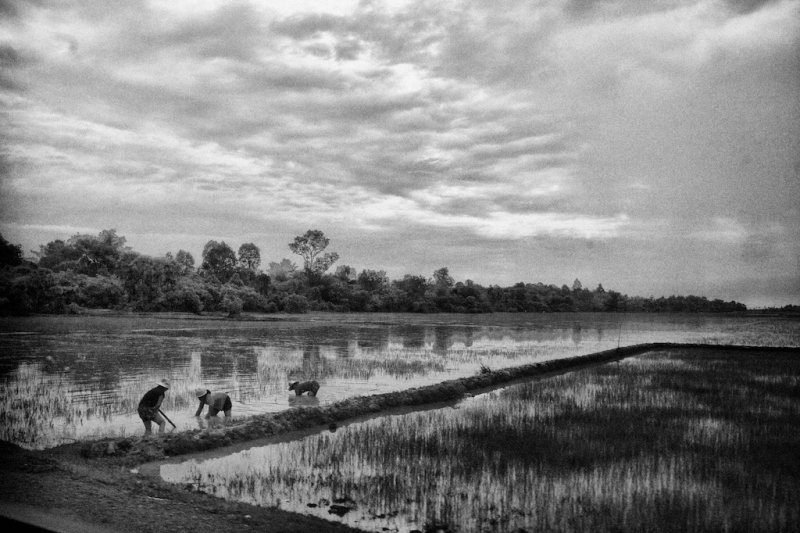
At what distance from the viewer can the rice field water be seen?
498 cm

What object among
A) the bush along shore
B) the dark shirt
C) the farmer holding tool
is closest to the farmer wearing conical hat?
the dark shirt

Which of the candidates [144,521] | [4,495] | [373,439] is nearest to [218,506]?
[144,521]

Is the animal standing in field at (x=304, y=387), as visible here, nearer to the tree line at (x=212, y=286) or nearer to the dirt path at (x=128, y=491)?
the dirt path at (x=128, y=491)

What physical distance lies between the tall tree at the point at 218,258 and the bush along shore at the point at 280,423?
174ft

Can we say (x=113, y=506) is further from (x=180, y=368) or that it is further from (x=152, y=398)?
(x=180, y=368)

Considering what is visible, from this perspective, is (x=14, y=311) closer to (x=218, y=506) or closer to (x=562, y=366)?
(x=562, y=366)

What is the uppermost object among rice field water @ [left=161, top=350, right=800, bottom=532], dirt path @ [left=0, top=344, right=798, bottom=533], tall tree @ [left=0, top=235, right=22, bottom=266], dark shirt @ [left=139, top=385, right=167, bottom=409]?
tall tree @ [left=0, top=235, right=22, bottom=266]

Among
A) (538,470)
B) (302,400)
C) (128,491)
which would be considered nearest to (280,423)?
(302,400)

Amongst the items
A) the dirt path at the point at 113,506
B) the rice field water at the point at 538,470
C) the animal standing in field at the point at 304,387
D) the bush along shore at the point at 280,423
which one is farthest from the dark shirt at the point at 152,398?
the animal standing in field at the point at 304,387

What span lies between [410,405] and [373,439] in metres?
3.28

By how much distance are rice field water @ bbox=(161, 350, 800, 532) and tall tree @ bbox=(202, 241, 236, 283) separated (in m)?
56.6

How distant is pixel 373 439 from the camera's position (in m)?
7.75

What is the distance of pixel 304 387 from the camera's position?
11.0 metres

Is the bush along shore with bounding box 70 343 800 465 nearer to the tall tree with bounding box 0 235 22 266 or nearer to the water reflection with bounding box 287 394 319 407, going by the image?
the water reflection with bounding box 287 394 319 407
